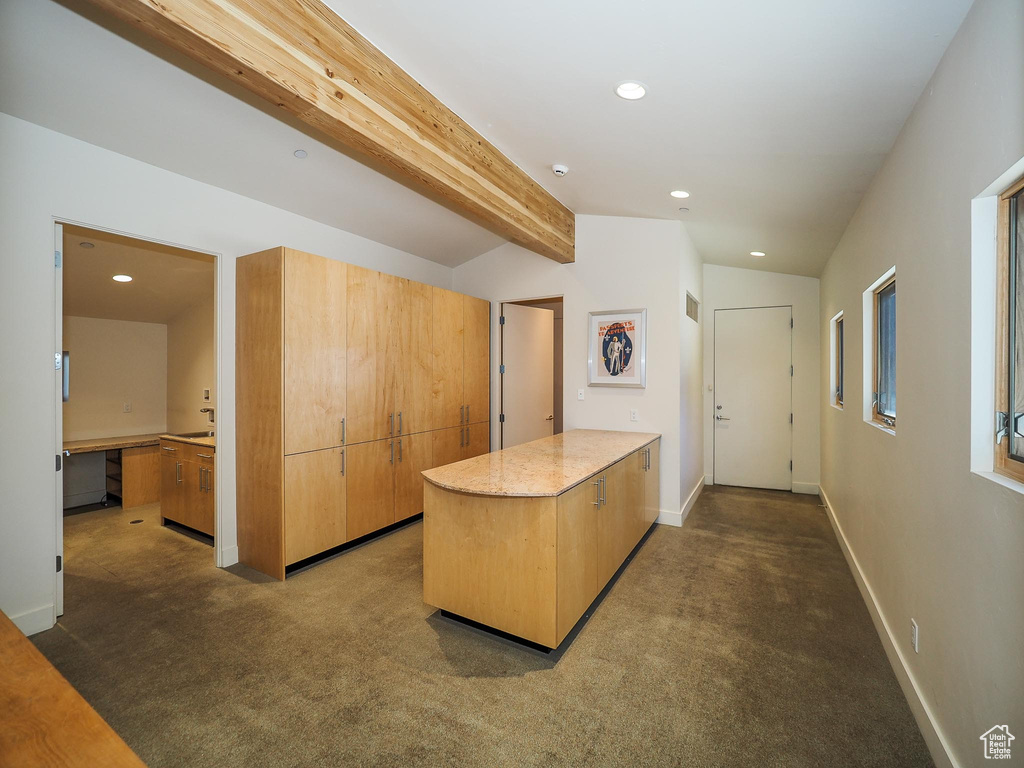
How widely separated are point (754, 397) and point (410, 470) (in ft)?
13.2

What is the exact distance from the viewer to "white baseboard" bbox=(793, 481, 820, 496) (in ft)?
17.3

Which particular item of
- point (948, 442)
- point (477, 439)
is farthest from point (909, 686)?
point (477, 439)

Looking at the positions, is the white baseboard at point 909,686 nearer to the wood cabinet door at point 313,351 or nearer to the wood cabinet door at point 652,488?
the wood cabinet door at point 652,488

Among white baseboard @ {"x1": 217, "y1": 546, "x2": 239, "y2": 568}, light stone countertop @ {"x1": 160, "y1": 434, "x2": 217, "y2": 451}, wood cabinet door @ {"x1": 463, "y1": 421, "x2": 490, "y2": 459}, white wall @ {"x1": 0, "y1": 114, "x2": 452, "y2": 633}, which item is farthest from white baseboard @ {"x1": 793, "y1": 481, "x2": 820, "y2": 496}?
white wall @ {"x1": 0, "y1": 114, "x2": 452, "y2": 633}

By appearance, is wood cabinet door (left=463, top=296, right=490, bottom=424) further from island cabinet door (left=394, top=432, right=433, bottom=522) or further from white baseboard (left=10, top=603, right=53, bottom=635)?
white baseboard (left=10, top=603, right=53, bottom=635)

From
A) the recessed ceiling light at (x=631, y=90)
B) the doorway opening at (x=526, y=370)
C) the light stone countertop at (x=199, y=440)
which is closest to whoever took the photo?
the recessed ceiling light at (x=631, y=90)

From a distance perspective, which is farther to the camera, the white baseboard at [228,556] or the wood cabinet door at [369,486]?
the wood cabinet door at [369,486]

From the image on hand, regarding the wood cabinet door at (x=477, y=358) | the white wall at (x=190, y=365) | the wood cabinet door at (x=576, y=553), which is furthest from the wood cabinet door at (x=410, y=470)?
the white wall at (x=190, y=365)

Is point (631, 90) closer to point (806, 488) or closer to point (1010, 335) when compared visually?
point (1010, 335)

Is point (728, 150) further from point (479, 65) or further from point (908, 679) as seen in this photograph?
point (908, 679)

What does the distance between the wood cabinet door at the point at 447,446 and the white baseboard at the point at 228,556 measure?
166 cm

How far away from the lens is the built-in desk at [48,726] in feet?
2.85

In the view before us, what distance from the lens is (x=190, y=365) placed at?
16.9 feet

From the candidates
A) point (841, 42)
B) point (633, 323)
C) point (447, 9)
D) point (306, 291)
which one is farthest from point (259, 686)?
point (633, 323)
